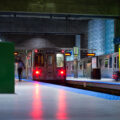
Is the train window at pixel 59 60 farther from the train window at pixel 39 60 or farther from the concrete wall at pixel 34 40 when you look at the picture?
the concrete wall at pixel 34 40

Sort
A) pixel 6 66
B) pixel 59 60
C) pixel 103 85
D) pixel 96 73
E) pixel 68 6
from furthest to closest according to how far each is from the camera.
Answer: pixel 96 73
pixel 59 60
pixel 68 6
pixel 103 85
pixel 6 66

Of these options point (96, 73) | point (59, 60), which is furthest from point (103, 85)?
point (96, 73)

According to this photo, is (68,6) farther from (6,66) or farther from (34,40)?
(34,40)

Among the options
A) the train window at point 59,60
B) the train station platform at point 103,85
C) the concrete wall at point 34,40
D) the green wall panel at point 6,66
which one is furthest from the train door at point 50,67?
the concrete wall at point 34,40

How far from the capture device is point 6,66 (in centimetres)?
799

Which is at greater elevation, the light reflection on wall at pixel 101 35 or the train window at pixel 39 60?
the light reflection on wall at pixel 101 35

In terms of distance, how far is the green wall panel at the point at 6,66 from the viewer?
26.1 ft

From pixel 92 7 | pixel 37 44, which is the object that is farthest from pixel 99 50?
pixel 92 7

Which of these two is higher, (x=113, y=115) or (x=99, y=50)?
(x=99, y=50)

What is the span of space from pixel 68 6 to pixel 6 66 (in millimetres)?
12849

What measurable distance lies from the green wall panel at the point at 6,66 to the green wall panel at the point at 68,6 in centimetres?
1184

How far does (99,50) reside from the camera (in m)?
34.1

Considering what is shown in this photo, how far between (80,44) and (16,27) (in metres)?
9.89

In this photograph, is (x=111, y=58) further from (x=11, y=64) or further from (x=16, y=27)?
Result: (x=11, y=64)
